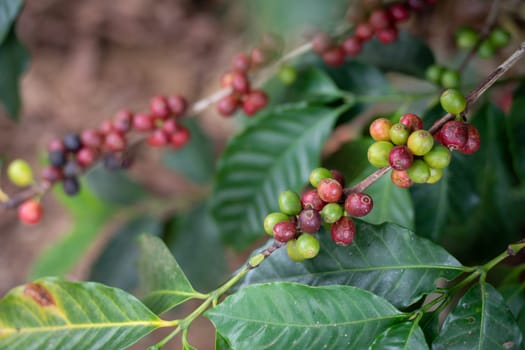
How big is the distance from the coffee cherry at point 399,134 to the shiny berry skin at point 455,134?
0.06m

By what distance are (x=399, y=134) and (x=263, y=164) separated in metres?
0.60

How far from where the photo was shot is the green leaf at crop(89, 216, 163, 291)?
6.17ft

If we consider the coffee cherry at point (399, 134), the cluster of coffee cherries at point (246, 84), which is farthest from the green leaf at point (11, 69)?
the coffee cherry at point (399, 134)

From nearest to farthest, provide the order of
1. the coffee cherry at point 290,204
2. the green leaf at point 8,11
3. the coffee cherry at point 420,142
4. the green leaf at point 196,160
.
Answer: the coffee cherry at point 420,142 → the coffee cherry at point 290,204 → the green leaf at point 8,11 → the green leaf at point 196,160

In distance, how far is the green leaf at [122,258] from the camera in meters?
1.88

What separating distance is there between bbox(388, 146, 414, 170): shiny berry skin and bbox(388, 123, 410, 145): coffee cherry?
0.09 feet

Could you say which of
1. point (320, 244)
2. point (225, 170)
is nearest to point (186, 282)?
point (320, 244)

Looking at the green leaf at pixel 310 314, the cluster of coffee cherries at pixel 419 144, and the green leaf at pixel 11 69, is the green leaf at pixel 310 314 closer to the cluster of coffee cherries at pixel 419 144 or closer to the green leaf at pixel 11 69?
the cluster of coffee cherries at pixel 419 144

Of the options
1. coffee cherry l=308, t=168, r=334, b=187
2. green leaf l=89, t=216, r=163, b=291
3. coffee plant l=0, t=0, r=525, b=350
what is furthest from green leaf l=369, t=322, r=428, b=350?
green leaf l=89, t=216, r=163, b=291

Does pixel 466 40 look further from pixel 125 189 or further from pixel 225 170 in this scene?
pixel 125 189

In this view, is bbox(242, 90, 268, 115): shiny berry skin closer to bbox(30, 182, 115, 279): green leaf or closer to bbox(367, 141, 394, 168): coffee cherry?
bbox(367, 141, 394, 168): coffee cherry

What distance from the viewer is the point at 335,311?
2.85 feet

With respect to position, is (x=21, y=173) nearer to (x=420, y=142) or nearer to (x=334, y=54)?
(x=334, y=54)

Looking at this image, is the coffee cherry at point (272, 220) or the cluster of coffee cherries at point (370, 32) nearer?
the coffee cherry at point (272, 220)
